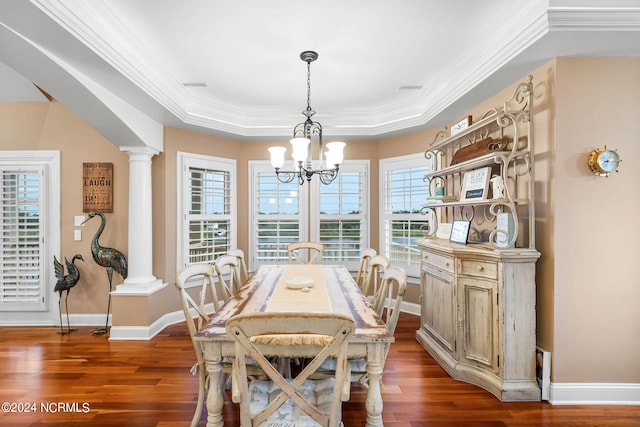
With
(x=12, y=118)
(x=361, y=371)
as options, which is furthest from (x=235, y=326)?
(x=12, y=118)

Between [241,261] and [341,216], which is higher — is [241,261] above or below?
below

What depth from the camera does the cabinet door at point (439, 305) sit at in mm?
2740

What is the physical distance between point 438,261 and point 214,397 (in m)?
2.16

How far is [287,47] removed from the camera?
268cm

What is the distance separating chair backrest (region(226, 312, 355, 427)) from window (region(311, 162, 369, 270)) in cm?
315

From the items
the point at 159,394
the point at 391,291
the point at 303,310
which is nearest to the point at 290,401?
the point at 303,310

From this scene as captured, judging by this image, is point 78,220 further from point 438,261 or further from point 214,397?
point 438,261

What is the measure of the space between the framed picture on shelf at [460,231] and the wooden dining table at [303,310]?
3.79ft

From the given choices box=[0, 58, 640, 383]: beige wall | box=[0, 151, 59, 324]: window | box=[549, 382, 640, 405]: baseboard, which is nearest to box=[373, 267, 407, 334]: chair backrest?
box=[0, 58, 640, 383]: beige wall

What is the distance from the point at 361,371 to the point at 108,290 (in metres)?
3.49

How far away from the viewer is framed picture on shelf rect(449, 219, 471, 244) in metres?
2.99

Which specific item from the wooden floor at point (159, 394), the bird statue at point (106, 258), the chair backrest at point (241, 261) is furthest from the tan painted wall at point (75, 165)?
the chair backrest at point (241, 261)

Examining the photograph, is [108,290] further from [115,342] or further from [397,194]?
[397,194]

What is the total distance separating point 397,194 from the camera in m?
4.51
